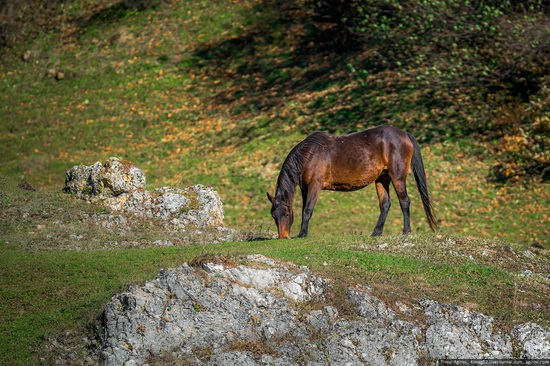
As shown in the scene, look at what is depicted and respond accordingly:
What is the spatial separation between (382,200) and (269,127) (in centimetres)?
1394

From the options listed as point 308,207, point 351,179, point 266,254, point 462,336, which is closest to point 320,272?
point 266,254

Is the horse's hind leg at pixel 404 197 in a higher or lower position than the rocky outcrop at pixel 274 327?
lower

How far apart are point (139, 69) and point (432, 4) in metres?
15.4

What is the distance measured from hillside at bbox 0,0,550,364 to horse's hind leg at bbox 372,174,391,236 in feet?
4.64

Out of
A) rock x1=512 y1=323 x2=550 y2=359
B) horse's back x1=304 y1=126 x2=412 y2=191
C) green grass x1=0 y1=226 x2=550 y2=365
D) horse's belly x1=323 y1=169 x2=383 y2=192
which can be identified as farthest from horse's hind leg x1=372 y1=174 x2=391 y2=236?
rock x1=512 y1=323 x2=550 y2=359

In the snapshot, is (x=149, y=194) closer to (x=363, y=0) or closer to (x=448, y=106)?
(x=448, y=106)

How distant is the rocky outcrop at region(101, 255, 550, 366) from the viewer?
11992mm

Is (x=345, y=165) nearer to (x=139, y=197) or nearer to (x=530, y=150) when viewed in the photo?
(x=139, y=197)

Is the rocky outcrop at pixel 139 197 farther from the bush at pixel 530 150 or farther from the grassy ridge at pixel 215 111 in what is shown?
the bush at pixel 530 150

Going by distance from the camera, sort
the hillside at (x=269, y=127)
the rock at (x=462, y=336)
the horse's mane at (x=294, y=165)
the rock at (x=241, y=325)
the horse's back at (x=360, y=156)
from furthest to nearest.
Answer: the horse's back at (x=360, y=156)
the horse's mane at (x=294, y=165)
the hillside at (x=269, y=127)
the rock at (x=462, y=336)
the rock at (x=241, y=325)

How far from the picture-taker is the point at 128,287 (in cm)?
1280

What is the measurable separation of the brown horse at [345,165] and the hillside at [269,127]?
130 cm

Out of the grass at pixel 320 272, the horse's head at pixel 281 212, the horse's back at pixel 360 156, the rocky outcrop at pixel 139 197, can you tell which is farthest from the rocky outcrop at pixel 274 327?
the rocky outcrop at pixel 139 197

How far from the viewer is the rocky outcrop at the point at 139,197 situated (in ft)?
65.9
